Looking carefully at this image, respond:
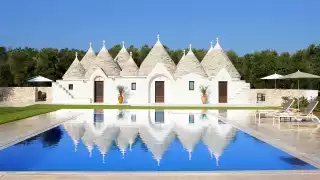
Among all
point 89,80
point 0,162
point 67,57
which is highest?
point 67,57

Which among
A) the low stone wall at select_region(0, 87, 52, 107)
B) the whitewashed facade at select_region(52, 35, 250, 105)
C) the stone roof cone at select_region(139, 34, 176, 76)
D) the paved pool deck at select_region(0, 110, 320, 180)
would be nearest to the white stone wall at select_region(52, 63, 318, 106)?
the whitewashed facade at select_region(52, 35, 250, 105)

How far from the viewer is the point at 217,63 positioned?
138 ft

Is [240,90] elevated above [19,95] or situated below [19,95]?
above

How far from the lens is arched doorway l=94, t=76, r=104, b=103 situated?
41.6 m

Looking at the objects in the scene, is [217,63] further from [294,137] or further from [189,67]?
[294,137]

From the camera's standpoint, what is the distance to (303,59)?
54.8m

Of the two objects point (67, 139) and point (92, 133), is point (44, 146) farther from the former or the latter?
point (92, 133)

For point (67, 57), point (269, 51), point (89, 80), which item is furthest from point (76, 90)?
point (269, 51)

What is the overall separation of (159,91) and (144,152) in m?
29.8

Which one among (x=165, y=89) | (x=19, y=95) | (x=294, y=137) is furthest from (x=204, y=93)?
(x=294, y=137)

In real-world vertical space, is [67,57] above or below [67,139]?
above

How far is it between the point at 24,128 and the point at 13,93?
28770 mm

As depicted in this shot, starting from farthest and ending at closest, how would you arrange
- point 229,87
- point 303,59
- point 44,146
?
point 303,59
point 229,87
point 44,146

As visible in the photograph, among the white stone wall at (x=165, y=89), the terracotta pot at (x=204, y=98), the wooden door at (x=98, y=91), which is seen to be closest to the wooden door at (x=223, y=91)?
the white stone wall at (x=165, y=89)
